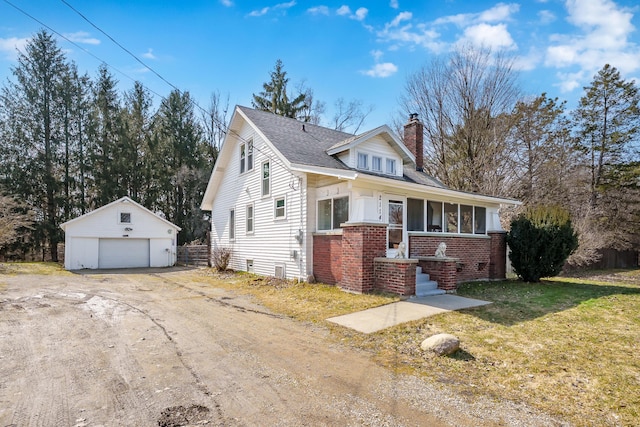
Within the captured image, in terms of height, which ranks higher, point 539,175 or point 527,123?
point 527,123

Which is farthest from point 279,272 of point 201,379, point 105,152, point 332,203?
point 105,152

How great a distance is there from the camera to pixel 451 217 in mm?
11594

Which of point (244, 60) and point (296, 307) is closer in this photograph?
point (296, 307)

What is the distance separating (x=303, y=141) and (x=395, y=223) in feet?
17.7

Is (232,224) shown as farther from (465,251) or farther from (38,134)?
(38,134)

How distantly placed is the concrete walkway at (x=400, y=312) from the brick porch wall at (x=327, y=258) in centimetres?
249

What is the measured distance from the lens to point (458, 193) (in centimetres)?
1082

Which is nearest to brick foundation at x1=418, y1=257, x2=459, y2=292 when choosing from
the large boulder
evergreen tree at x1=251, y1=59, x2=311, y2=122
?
the large boulder

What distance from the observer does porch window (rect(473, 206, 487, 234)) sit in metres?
12.4

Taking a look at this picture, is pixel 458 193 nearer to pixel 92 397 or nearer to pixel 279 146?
pixel 279 146

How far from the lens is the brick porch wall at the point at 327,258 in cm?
970

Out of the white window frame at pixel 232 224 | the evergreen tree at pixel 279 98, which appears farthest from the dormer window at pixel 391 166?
the evergreen tree at pixel 279 98

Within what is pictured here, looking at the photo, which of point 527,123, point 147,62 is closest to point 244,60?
point 147,62

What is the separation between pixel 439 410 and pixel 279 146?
10.0 meters
